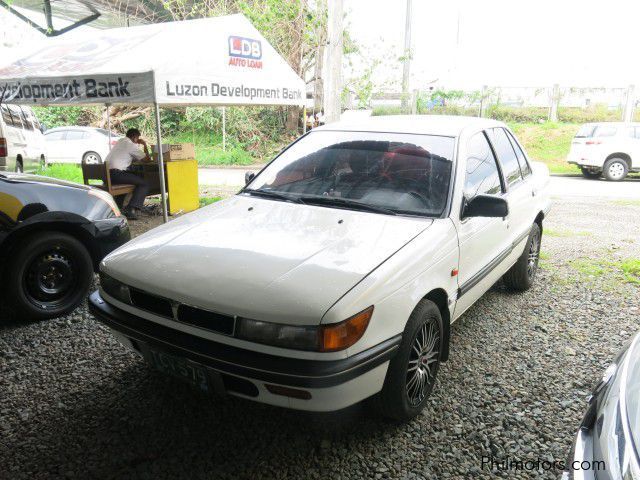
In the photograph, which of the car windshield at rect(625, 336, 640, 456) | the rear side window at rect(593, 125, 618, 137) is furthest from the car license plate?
the rear side window at rect(593, 125, 618, 137)

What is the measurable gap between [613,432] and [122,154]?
8050 millimetres

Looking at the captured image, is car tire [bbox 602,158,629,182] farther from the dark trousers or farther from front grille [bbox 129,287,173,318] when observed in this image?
front grille [bbox 129,287,173,318]

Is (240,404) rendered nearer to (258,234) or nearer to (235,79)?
(258,234)

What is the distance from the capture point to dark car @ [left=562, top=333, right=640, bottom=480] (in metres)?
1.35

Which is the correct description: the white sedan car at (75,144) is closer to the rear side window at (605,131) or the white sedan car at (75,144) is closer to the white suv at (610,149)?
the white suv at (610,149)

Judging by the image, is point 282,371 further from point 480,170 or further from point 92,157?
point 92,157

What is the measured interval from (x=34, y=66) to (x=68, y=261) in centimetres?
437

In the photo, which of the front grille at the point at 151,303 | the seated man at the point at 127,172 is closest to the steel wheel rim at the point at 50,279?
the front grille at the point at 151,303

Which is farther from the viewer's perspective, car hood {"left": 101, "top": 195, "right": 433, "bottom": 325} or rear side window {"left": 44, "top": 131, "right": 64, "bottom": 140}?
rear side window {"left": 44, "top": 131, "right": 64, "bottom": 140}

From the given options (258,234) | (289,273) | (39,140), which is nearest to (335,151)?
(258,234)

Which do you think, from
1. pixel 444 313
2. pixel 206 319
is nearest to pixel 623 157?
pixel 444 313

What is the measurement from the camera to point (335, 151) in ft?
11.2

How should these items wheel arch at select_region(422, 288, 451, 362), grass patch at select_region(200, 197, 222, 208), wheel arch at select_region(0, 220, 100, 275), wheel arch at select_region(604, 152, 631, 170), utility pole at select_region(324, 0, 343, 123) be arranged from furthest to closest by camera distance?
wheel arch at select_region(604, 152, 631, 170)
grass patch at select_region(200, 197, 222, 208)
utility pole at select_region(324, 0, 343, 123)
wheel arch at select_region(0, 220, 100, 275)
wheel arch at select_region(422, 288, 451, 362)

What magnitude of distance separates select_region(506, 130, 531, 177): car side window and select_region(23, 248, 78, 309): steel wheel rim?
3875mm
